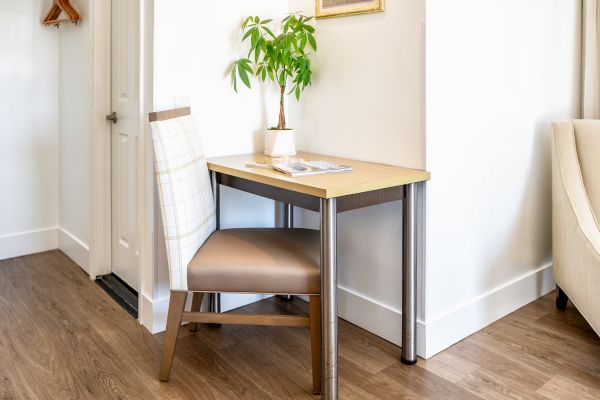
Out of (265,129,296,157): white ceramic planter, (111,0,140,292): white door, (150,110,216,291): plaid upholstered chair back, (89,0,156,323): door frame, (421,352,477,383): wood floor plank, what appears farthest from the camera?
(111,0,140,292): white door

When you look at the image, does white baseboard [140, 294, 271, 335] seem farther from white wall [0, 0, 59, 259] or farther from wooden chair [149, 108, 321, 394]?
white wall [0, 0, 59, 259]

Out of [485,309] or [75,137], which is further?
[75,137]

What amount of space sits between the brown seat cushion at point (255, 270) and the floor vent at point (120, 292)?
2.54 ft

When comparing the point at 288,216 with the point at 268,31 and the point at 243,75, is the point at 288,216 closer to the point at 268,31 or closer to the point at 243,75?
the point at 243,75

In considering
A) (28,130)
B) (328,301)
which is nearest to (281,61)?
(328,301)

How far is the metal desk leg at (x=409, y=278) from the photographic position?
75.7 inches

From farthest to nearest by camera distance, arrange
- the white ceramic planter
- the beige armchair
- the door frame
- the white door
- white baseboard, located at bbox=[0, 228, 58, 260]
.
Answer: white baseboard, located at bbox=[0, 228, 58, 260]
the white door
the white ceramic planter
the door frame
the beige armchair

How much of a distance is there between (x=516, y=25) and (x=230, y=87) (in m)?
1.26

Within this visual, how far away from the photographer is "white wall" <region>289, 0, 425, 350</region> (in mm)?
1991

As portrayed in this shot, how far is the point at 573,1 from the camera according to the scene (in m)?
2.66

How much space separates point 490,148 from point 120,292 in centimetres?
187

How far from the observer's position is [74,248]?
10.2ft

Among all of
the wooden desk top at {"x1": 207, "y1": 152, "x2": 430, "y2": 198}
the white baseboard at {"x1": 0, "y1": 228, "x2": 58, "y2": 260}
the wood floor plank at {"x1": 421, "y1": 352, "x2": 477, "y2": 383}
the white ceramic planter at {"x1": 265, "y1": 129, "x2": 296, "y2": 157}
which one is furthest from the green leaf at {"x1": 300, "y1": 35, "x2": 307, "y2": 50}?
the white baseboard at {"x1": 0, "y1": 228, "x2": 58, "y2": 260}

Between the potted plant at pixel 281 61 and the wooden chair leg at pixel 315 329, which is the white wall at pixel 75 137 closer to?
the potted plant at pixel 281 61
